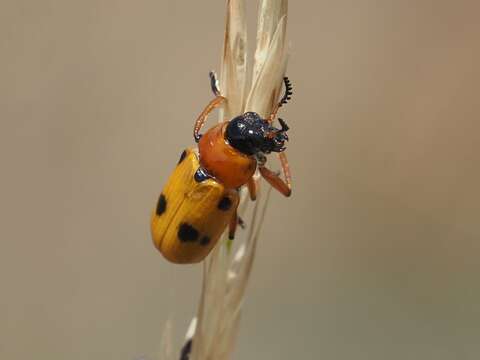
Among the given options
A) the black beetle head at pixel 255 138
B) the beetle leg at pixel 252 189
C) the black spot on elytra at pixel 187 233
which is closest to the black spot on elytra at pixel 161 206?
the black spot on elytra at pixel 187 233

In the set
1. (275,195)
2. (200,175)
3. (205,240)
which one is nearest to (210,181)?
(200,175)

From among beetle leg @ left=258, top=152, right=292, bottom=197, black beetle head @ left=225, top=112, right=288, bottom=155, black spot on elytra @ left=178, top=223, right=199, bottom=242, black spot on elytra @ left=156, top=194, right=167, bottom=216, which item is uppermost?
black beetle head @ left=225, top=112, right=288, bottom=155

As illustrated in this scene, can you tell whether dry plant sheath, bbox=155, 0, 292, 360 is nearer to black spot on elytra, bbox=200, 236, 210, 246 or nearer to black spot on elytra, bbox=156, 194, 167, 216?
black spot on elytra, bbox=200, 236, 210, 246

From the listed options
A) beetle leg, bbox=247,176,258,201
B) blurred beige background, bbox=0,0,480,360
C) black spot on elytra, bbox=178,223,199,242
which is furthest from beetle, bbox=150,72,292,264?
blurred beige background, bbox=0,0,480,360

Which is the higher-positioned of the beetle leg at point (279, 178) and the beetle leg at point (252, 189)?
the beetle leg at point (279, 178)

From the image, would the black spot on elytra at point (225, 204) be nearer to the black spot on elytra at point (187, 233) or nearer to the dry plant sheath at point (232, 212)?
the dry plant sheath at point (232, 212)

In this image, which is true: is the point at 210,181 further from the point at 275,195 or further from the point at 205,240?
the point at 275,195

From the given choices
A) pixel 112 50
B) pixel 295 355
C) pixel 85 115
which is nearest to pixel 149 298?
pixel 295 355
